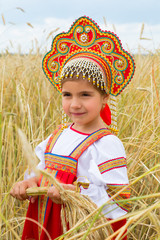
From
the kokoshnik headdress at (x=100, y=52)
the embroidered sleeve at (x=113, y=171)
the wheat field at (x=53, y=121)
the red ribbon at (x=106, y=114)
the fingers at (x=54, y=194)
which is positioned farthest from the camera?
the wheat field at (x=53, y=121)

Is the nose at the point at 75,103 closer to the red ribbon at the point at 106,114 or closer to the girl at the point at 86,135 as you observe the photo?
the girl at the point at 86,135

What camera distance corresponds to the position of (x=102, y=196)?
1.26 m

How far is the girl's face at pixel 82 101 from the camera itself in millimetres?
1351

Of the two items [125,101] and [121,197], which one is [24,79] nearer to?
[125,101]

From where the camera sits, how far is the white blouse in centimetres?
126

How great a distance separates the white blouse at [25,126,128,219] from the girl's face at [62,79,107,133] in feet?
0.27

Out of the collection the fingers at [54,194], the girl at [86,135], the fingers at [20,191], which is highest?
the girl at [86,135]

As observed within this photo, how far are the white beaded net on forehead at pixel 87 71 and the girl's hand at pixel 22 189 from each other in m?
0.47

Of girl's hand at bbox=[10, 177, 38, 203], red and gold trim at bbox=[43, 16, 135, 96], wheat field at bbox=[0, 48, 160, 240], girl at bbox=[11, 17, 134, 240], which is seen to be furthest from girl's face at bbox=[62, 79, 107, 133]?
wheat field at bbox=[0, 48, 160, 240]

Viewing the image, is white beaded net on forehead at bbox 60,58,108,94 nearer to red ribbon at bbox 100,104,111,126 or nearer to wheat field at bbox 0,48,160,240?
red ribbon at bbox 100,104,111,126

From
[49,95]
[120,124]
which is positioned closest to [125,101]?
[120,124]

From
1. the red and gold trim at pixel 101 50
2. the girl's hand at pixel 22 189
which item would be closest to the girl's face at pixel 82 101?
the red and gold trim at pixel 101 50

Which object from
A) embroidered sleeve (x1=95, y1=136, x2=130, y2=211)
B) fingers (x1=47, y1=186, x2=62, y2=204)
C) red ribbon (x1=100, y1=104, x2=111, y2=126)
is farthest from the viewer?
red ribbon (x1=100, y1=104, x2=111, y2=126)

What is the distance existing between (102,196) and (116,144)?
0.75ft
